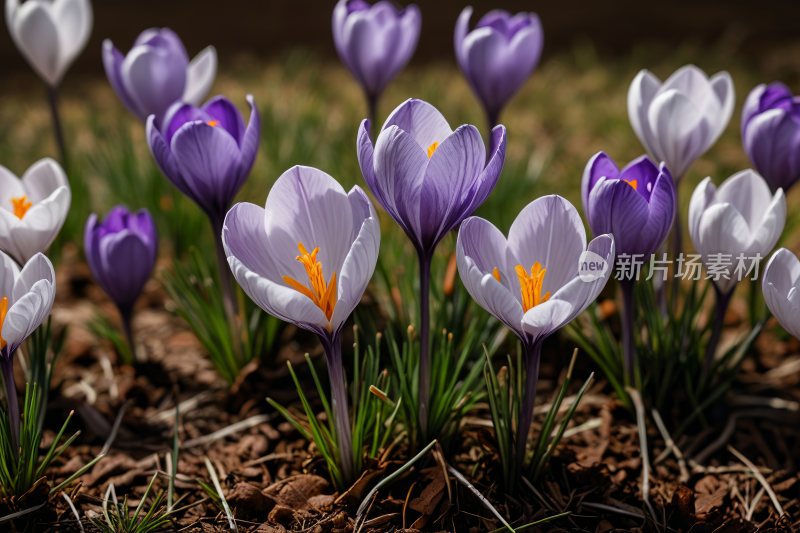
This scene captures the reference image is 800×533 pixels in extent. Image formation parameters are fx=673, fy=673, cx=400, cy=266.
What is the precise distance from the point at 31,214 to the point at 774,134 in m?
1.60

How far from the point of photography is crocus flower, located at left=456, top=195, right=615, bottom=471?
1062 millimetres

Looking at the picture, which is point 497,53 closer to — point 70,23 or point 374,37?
point 374,37

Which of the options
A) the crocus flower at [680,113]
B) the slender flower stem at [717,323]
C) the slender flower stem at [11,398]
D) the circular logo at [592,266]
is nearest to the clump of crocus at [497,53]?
the crocus flower at [680,113]

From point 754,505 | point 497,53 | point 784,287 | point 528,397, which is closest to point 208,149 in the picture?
point 528,397

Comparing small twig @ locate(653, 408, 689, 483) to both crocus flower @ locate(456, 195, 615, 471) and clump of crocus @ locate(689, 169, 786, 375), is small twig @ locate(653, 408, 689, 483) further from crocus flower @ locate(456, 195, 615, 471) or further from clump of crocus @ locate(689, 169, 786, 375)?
crocus flower @ locate(456, 195, 615, 471)

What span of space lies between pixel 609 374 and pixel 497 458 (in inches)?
14.3

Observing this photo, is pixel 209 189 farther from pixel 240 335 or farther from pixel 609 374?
pixel 609 374

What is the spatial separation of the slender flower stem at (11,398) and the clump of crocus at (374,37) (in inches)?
48.9

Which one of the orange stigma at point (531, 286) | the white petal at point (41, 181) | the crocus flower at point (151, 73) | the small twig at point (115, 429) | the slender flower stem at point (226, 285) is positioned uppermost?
the crocus flower at point (151, 73)

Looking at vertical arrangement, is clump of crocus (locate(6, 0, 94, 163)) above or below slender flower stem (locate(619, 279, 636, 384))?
above

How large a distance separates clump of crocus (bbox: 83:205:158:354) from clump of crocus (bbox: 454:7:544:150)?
3.17ft

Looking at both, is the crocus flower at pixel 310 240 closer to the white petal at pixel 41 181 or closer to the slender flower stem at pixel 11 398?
the slender flower stem at pixel 11 398

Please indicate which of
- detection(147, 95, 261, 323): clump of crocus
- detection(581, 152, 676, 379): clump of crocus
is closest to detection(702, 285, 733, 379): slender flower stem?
detection(581, 152, 676, 379): clump of crocus

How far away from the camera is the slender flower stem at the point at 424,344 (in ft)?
3.97
